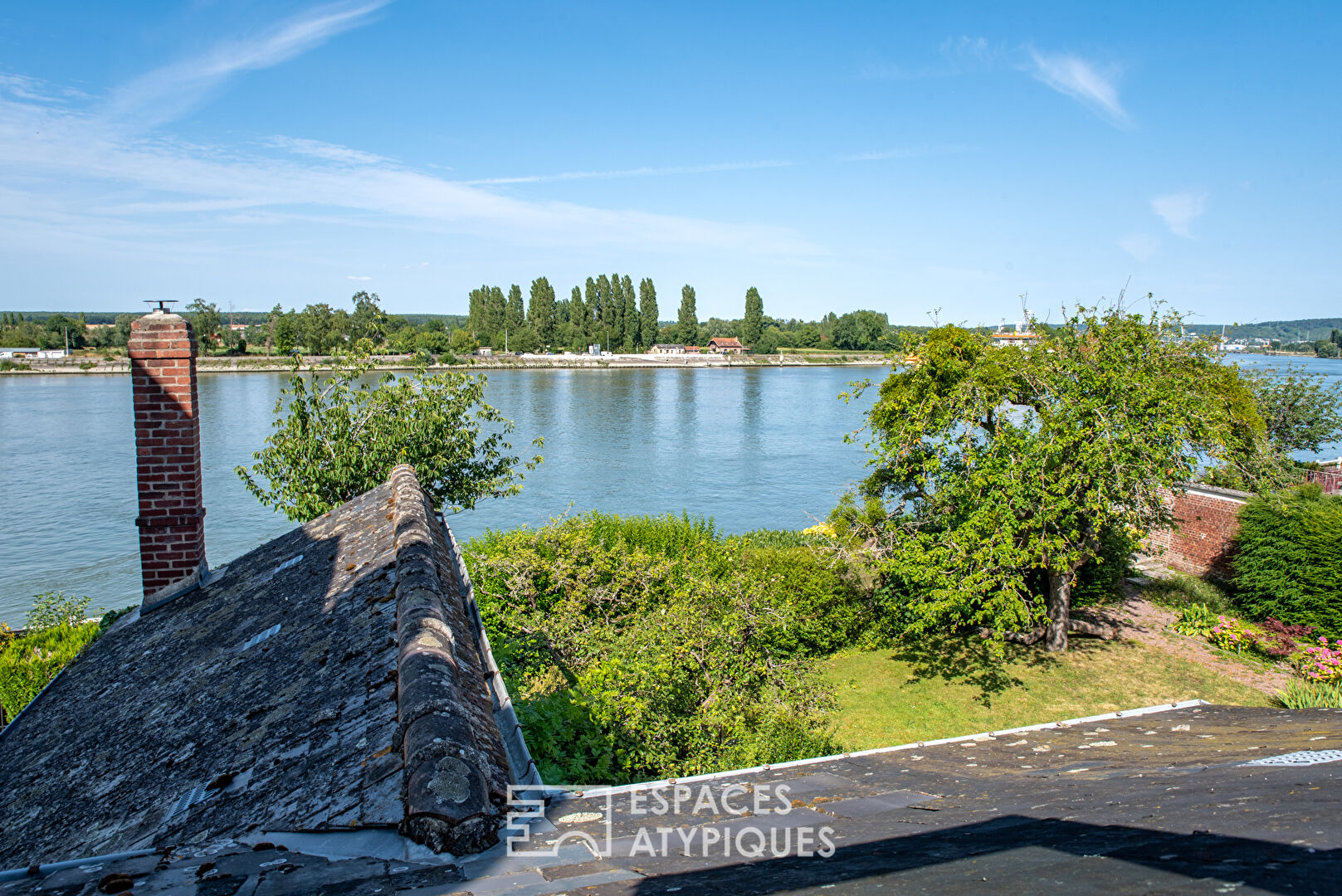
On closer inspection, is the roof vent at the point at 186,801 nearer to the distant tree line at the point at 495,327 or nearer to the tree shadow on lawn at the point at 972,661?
the tree shadow on lawn at the point at 972,661

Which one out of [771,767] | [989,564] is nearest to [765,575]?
[989,564]

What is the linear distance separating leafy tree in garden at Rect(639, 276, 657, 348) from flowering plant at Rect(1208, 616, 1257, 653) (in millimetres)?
108493

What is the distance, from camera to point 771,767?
4797mm

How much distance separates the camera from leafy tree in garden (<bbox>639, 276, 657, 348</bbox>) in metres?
121

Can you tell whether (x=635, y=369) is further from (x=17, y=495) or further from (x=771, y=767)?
(x=771, y=767)

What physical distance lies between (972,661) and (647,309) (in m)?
109

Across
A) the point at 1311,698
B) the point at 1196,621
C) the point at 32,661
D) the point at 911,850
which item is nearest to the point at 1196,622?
the point at 1196,621

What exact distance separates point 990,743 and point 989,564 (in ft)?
27.7

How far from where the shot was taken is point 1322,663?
1434 cm

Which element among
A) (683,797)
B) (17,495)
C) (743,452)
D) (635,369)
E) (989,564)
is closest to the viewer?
(683,797)

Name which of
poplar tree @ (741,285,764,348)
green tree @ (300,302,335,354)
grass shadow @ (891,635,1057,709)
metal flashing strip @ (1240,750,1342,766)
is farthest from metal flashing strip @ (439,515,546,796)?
poplar tree @ (741,285,764,348)

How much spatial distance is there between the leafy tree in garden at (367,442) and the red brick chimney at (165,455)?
7.54 metres

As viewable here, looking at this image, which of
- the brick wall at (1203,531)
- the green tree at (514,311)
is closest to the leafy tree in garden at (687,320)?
the green tree at (514,311)

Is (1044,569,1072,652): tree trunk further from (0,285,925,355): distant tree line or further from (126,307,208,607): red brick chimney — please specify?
(0,285,925,355): distant tree line
